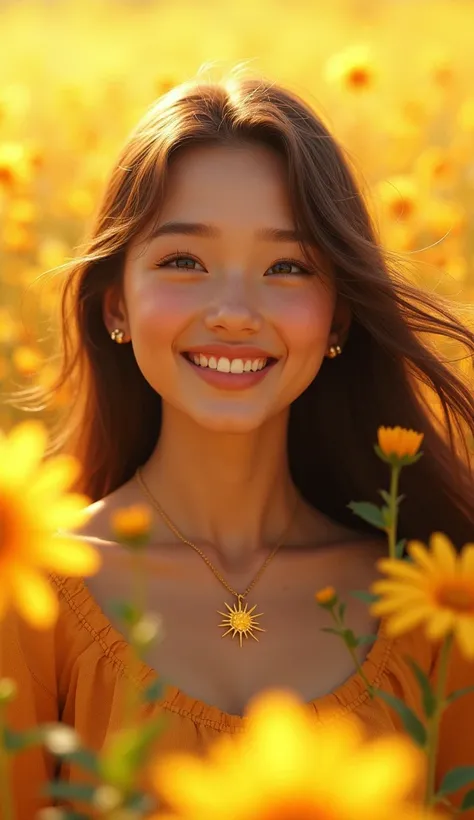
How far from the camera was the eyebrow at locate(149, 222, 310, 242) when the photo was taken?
1645 mm

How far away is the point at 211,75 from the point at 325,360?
0.49 metres

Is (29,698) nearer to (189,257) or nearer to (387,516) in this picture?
(189,257)

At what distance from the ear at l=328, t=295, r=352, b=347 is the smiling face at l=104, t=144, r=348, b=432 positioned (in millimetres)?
149

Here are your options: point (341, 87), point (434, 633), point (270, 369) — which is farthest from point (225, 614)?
point (341, 87)

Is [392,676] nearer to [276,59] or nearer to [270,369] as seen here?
[270,369]

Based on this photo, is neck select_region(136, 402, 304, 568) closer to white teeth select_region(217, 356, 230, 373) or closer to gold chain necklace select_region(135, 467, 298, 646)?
gold chain necklace select_region(135, 467, 298, 646)

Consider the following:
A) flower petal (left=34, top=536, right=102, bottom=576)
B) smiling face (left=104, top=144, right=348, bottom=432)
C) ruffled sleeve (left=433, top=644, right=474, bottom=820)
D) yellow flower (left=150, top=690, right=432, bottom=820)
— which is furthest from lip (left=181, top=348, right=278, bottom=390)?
yellow flower (left=150, top=690, right=432, bottom=820)

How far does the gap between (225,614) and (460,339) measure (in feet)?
1.76

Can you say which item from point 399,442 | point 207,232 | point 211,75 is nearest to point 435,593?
point 399,442

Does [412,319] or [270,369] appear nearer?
[270,369]

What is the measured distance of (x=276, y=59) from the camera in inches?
258

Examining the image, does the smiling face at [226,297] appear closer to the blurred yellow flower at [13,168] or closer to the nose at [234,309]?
the nose at [234,309]

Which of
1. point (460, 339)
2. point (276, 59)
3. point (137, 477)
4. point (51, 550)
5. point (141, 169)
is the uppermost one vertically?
point (276, 59)

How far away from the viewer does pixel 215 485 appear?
183 centimetres
